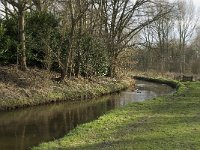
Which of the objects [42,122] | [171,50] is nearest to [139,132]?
[42,122]

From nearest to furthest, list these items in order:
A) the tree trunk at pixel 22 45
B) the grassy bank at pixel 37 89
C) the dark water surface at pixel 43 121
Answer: the dark water surface at pixel 43 121 < the grassy bank at pixel 37 89 < the tree trunk at pixel 22 45

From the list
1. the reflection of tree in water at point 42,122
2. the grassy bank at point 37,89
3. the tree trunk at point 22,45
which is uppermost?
the tree trunk at point 22,45

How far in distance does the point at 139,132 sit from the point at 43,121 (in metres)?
6.35

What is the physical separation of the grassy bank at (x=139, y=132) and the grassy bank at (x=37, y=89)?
678 cm

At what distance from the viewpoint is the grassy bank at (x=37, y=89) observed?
2288cm

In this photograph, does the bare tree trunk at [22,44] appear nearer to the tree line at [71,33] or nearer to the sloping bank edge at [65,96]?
the tree line at [71,33]

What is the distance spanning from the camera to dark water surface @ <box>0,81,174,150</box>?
46.7 feet

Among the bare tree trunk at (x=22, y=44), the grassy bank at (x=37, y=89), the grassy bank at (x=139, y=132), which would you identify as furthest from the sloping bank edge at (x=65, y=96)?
the grassy bank at (x=139, y=132)

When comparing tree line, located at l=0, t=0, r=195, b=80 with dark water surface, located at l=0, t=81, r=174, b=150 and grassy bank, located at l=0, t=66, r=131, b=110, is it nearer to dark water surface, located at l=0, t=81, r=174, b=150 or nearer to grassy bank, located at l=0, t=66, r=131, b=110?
grassy bank, located at l=0, t=66, r=131, b=110

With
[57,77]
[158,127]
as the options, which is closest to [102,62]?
[57,77]

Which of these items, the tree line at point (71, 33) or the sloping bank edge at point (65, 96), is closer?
the sloping bank edge at point (65, 96)

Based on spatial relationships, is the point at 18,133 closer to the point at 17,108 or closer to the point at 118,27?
the point at 17,108

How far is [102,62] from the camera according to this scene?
1476 inches

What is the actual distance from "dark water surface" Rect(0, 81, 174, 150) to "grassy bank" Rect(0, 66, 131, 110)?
1017mm
